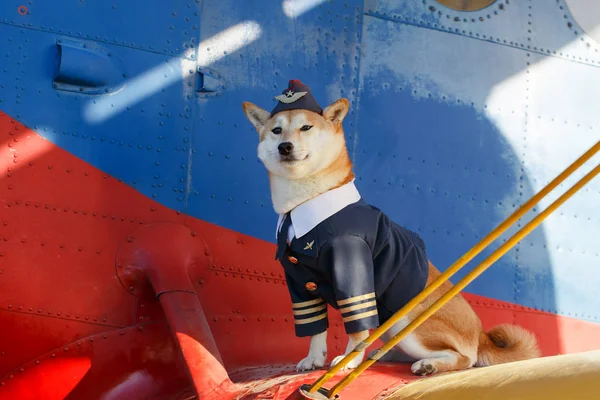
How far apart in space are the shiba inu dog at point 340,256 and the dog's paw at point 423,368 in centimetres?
2

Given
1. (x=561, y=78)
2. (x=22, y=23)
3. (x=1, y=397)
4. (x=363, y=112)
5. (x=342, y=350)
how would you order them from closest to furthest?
(x=1, y=397)
(x=22, y=23)
(x=342, y=350)
(x=363, y=112)
(x=561, y=78)

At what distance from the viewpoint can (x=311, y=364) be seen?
2.79 metres

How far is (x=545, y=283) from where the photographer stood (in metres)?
4.02

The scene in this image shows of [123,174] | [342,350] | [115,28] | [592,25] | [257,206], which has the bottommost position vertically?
[342,350]

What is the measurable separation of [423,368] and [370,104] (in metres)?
1.63

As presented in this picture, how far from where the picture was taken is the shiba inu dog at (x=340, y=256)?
262cm

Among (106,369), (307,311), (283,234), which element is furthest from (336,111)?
(106,369)

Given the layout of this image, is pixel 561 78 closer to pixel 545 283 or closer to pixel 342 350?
pixel 545 283

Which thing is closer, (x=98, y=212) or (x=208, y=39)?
(x=98, y=212)

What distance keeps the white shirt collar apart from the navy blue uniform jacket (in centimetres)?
2

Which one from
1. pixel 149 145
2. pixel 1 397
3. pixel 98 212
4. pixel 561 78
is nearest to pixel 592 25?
pixel 561 78

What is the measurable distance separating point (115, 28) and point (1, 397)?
→ 1642mm

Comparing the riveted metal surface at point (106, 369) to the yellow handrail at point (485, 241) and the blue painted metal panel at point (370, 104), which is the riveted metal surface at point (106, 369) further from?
the yellow handrail at point (485, 241)

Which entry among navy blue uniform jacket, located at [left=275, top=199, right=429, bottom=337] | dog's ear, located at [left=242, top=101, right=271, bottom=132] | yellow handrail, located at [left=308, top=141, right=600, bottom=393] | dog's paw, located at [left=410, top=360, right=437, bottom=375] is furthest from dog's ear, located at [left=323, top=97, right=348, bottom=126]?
yellow handrail, located at [left=308, top=141, right=600, bottom=393]
